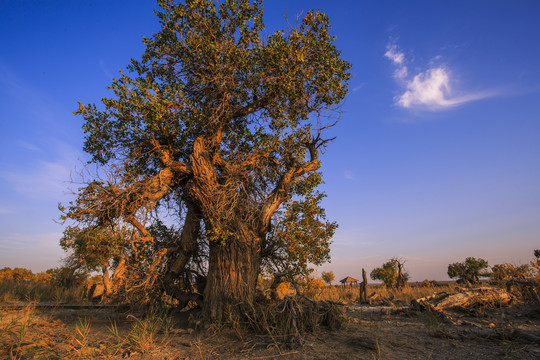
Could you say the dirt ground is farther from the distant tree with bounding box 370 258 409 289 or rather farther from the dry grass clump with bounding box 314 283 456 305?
the distant tree with bounding box 370 258 409 289

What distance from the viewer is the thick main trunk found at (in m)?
6.91

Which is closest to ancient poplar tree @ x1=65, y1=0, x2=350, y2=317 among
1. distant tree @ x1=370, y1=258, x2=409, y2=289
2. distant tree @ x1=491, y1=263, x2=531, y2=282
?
distant tree @ x1=491, y1=263, x2=531, y2=282

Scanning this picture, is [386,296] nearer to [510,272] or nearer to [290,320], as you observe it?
[510,272]

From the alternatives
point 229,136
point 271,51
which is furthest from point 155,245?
point 271,51

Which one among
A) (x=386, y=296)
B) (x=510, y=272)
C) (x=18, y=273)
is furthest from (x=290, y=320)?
(x=18, y=273)

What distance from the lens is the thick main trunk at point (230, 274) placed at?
691cm

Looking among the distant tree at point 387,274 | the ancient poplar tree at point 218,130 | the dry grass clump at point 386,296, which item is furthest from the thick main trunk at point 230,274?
the distant tree at point 387,274

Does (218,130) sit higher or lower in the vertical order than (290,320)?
higher

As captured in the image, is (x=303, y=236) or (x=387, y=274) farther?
(x=387, y=274)

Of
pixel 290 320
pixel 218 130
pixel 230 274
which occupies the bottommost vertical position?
pixel 290 320

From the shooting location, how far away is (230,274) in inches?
284

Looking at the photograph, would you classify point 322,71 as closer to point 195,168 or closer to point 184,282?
point 195,168

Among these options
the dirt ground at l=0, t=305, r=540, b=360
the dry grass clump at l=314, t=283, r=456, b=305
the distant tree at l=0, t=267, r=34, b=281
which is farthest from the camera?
the distant tree at l=0, t=267, r=34, b=281

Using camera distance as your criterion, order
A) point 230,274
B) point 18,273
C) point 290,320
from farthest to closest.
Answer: point 18,273 < point 230,274 < point 290,320
